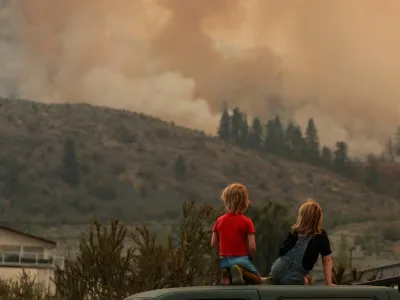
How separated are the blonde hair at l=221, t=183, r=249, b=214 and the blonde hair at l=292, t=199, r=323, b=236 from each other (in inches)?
22.6

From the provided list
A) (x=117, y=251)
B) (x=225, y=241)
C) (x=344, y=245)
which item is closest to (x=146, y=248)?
(x=117, y=251)

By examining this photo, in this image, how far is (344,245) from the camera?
18462cm

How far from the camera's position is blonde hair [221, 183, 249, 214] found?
9.73 m

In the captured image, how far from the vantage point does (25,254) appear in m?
98.2

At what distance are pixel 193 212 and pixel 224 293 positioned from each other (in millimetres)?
26376

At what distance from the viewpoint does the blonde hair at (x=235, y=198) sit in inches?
383

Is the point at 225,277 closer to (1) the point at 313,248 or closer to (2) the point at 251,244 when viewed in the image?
(2) the point at 251,244

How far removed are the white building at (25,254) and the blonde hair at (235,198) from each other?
79.7 metres

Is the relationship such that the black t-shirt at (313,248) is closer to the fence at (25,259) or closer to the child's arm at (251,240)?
the child's arm at (251,240)

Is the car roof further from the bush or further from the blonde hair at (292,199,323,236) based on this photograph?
the bush

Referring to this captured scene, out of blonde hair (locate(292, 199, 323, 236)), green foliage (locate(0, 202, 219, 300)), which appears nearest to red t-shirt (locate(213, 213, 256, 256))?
blonde hair (locate(292, 199, 323, 236))

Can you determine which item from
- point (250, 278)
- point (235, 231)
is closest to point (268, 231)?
point (235, 231)

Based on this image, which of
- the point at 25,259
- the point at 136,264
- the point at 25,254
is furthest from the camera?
the point at 25,254

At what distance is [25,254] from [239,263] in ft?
296
